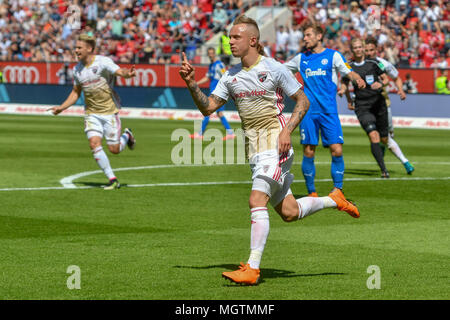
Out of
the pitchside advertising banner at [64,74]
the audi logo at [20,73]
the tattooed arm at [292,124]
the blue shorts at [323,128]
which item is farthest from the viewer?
the audi logo at [20,73]

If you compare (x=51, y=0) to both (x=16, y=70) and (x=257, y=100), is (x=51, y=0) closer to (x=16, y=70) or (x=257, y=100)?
(x=16, y=70)

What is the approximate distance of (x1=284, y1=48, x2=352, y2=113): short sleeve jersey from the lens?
1327cm

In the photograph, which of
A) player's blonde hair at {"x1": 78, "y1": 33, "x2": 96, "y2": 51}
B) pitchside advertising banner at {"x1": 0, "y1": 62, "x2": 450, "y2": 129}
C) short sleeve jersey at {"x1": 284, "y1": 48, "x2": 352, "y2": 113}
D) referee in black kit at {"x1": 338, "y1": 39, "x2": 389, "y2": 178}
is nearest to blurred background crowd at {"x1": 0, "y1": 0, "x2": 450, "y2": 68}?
pitchside advertising banner at {"x1": 0, "y1": 62, "x2": 450, "y2": 129}

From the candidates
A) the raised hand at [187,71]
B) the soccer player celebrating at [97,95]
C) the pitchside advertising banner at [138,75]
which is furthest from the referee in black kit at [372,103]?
the pitchside advertising banner at [138,75]

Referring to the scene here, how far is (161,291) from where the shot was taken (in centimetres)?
731

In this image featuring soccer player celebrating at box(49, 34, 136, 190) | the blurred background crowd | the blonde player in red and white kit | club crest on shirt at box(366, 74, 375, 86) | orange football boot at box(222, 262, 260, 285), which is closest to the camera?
orange football boot at box(222, 262, 260, 285)

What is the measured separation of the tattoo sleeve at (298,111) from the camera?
8044 millimetres

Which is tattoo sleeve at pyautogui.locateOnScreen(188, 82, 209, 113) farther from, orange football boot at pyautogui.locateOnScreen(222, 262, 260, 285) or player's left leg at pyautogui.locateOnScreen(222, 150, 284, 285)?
orange football boot at pyautogui.locateOnScreen(222, 262, 260, 285)

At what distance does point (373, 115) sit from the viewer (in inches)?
677

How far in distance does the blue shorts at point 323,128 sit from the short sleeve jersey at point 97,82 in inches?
152

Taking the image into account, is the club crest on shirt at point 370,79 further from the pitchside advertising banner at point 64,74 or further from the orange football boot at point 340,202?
the pitchside advertising banner at point 64,74

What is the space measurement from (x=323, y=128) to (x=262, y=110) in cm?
514

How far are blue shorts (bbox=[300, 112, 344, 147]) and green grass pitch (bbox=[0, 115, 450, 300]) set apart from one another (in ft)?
3.40
